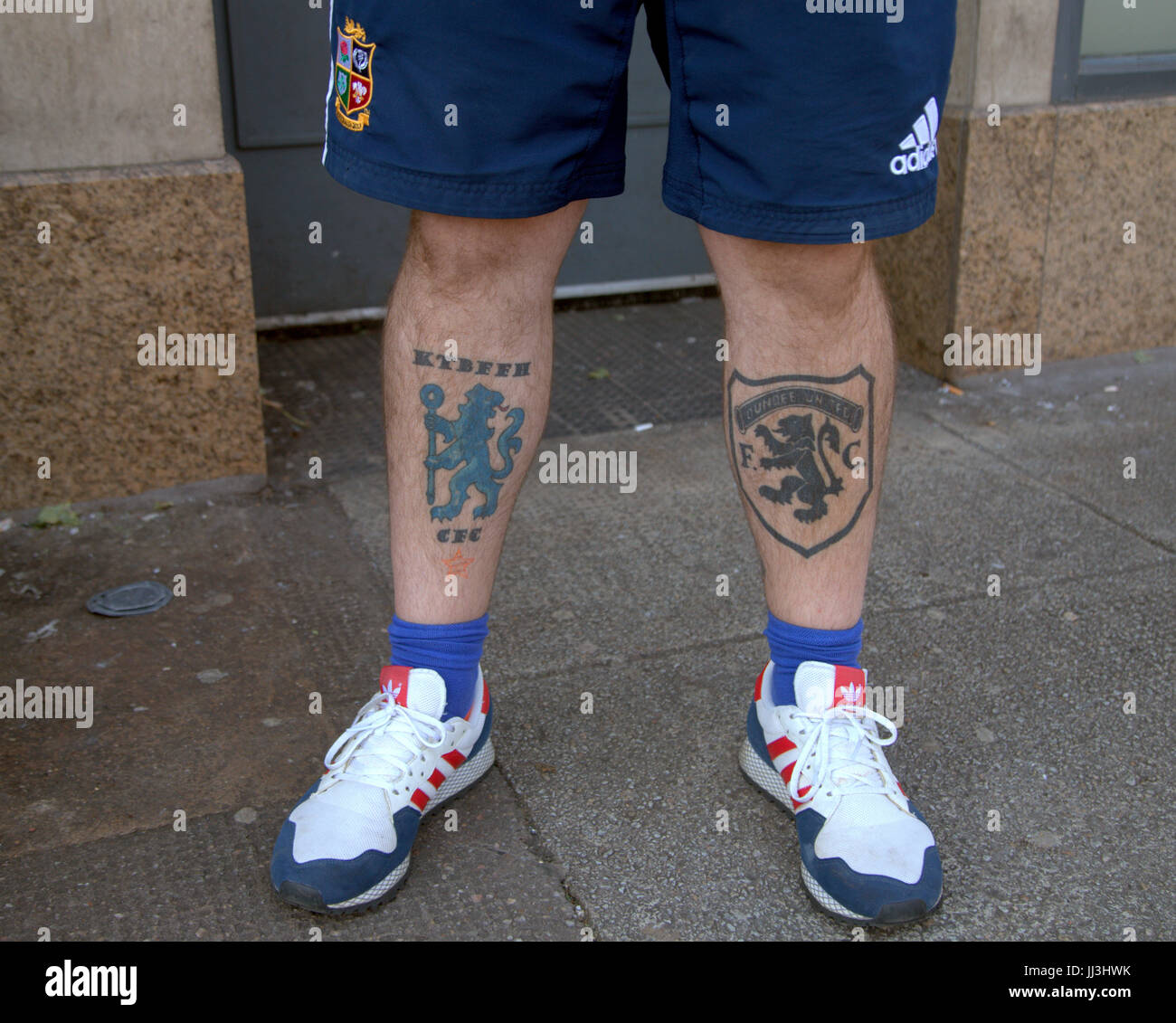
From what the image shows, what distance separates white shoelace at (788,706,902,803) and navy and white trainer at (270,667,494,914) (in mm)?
481

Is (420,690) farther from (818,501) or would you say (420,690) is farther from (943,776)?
(943,776)

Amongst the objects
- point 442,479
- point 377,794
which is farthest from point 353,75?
point 377,794

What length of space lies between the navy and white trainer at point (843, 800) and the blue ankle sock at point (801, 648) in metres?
0.01

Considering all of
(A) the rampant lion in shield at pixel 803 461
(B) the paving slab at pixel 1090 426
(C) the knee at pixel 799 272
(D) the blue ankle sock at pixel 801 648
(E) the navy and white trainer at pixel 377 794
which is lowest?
(B) the paving slab at pixel 1090 426

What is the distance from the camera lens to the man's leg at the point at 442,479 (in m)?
1.72

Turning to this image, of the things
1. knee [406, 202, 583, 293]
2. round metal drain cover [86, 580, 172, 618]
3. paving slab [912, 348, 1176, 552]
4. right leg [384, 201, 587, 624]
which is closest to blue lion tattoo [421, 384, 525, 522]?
right leg [384, 201, 587, 624]

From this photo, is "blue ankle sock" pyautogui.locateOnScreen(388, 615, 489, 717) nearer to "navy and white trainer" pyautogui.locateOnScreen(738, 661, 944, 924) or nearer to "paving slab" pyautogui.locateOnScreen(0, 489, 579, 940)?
"paving slab" pyautogui.locateOnScreen(0, 489, 579, 940)

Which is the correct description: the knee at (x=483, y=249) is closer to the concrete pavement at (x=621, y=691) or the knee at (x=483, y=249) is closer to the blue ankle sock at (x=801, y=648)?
the blue ankle sock at (x=801, y=648)

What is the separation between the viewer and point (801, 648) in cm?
179

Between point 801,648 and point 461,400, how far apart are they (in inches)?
23.3

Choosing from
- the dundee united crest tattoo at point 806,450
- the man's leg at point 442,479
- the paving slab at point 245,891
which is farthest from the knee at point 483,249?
the paving slab at point 245,891

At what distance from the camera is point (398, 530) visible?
5.99 ft
